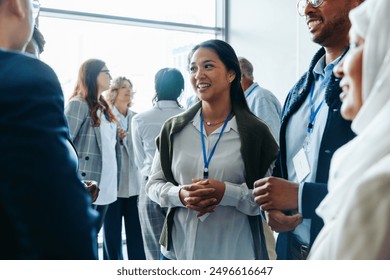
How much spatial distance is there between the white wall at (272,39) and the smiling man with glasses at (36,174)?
4188mm

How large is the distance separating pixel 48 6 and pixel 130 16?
0.93 m

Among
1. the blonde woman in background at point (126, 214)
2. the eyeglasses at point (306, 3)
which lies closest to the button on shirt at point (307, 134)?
the eyeglasses at point (306, 3)

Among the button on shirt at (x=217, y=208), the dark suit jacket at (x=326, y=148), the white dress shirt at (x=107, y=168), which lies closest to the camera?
the dark suit jacket at (x=326, y=148)

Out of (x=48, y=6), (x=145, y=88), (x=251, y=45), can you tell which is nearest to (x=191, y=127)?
(x=145, y=88)

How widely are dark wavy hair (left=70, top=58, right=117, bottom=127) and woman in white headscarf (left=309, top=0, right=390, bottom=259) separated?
2403 mm

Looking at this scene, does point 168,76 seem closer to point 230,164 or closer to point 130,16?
point 230,164

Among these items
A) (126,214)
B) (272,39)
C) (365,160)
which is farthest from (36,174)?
(272,39)

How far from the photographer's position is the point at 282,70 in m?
5.26

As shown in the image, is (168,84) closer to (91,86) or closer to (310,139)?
(91,86)

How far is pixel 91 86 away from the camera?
3100 millimetres

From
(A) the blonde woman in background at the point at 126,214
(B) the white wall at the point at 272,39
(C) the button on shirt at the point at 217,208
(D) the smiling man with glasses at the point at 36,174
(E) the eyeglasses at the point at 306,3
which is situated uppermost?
(B) the white wall at the point at 272,39

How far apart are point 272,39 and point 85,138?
3.10m

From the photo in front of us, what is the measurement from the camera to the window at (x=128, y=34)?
190 inches

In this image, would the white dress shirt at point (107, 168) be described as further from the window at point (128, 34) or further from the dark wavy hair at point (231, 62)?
the window at point (128, 34)
